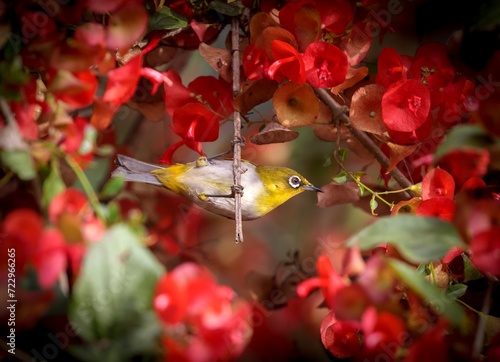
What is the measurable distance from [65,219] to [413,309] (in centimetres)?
35

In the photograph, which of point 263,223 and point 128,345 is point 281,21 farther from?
point 263,223

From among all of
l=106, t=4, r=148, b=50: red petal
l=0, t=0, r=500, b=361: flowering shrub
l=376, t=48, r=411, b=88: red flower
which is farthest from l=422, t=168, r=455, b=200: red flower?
l=106, t=4, r=148, b=50: red petal

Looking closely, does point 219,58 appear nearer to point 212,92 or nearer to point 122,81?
point 212,92

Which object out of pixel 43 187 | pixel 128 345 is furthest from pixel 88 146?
pixel 128 345

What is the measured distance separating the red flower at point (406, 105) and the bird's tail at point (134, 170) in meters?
0.40

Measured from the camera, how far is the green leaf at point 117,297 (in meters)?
0.41

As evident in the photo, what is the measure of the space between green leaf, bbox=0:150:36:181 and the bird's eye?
26.0 inches

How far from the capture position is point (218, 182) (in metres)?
0.96

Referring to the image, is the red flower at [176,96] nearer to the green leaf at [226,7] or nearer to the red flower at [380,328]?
the green leaf at [226,7]

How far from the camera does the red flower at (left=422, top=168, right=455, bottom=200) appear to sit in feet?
2.11

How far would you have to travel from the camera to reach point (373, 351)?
45cm

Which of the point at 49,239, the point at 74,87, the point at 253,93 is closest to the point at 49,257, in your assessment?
the point at 49,239

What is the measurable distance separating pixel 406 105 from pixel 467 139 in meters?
0.25

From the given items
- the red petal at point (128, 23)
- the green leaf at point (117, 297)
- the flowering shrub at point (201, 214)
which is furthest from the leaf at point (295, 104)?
the green leaf at point (117, 297)
